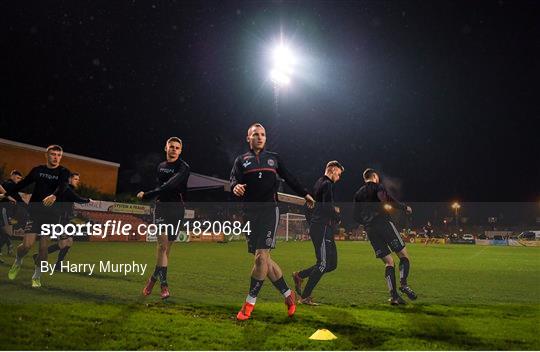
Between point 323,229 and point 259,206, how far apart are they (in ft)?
6.26

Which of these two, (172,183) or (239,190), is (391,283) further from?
(172,183)

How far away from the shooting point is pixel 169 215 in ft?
24.7

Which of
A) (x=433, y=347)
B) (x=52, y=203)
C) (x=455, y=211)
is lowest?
(x=433, y=347)

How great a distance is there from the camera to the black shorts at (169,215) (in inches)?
297

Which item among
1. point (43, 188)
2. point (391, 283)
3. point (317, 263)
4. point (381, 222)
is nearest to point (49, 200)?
point (43, 188)

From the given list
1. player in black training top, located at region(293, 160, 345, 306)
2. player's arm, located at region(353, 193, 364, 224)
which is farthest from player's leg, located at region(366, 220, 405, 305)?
player in black training top, located at region(293, 160, 345, 306)

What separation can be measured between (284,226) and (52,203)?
3708cm

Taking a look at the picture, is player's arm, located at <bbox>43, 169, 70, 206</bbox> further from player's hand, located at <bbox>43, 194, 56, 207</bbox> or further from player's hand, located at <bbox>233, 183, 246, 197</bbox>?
player's hand, located at <bbox>233, 183, 246, 197</bbox>

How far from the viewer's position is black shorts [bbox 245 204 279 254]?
20.4 feet

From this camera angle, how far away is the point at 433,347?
190 inches

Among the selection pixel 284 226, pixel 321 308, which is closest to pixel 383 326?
pixel 321 308

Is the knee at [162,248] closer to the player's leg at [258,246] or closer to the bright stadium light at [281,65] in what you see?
the player's leg at [258,246]

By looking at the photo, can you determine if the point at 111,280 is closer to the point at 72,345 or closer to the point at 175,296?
the point at 175,296

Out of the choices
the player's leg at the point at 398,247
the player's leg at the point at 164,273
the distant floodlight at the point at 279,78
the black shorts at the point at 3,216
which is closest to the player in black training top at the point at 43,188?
the player's leg at the point at 164,273
